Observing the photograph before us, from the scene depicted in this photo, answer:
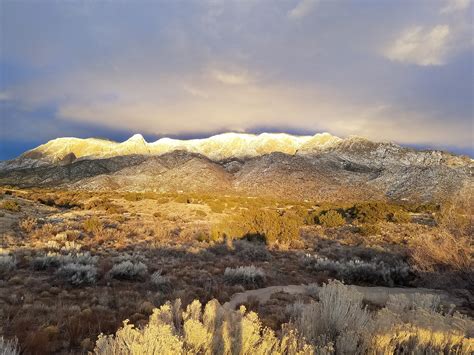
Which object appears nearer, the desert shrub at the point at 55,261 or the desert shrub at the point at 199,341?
the desert shrub at the point at 199,341

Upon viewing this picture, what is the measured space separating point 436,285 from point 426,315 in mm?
6703

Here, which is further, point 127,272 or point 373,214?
point 373,214

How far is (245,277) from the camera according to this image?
1080cm

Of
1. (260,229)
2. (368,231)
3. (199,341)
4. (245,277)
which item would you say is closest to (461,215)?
(245,277)

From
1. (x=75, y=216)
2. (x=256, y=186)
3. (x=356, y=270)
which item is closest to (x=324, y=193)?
(x=256, y=186)

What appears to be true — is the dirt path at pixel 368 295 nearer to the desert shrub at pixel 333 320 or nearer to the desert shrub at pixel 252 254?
the desert shrub at pixel 333 320

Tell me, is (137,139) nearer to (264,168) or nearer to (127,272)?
(264,168)

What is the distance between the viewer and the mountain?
64.0 metres

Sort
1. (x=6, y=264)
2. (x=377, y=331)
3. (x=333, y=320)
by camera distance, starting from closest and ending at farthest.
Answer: (x=377, y=331), (x=333, y=320), (x=6, y=264)

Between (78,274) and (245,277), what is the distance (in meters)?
4.63

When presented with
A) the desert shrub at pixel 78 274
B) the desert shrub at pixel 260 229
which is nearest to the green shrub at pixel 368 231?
the desert shrub at pixel 260 229

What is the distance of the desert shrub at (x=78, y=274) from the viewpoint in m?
9.09

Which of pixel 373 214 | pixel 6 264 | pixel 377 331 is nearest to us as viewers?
pixel 377 331

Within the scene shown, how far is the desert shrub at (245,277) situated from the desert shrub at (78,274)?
3776 millimetres
